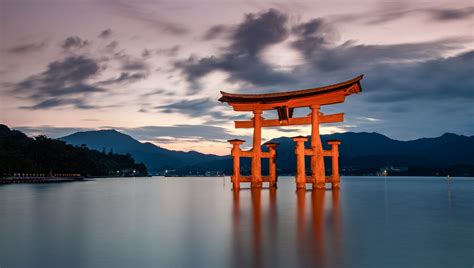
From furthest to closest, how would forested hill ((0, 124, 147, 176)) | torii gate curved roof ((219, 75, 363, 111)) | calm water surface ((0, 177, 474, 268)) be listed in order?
forested hill ((0, 124, 147, 176)) < torii gate curved roof ((219, 75, 363, 111)) < calm water surface ((0, 177, 474, 268))

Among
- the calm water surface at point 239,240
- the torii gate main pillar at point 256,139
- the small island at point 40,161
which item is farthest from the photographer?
the small island at point 40,161

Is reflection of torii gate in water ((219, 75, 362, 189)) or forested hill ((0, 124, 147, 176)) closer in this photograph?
reflection of torii gate in water ((219, 75, 362, 189))

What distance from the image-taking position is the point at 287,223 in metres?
14.7

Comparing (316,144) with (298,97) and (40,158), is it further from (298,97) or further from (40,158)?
(40,158)

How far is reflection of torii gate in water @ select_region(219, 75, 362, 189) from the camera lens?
99.7ft

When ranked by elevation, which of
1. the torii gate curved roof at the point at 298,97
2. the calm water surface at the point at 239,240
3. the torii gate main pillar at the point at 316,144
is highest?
the torii gate curved roof at the point at 298,97

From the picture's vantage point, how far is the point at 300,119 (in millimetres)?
35125

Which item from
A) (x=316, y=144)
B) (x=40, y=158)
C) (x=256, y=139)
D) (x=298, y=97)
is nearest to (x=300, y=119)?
(x=256, y=139)

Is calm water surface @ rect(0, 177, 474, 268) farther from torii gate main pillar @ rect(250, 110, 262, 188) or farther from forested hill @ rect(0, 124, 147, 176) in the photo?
forested hill @ rect(0, 124, 147, 176)

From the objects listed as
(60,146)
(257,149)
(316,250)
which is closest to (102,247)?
(316,250)

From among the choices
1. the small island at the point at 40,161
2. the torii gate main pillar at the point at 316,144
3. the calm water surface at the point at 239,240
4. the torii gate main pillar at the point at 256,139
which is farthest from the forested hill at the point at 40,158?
the calm water surface at the point at 239,240

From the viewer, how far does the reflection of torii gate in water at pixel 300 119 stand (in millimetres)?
30391

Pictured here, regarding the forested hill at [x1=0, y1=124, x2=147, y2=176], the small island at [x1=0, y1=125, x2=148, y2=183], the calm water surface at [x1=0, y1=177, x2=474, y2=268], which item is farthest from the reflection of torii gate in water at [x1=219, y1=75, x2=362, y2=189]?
the forested hill at [x1=0, y1=124, x2=147, y2=176]

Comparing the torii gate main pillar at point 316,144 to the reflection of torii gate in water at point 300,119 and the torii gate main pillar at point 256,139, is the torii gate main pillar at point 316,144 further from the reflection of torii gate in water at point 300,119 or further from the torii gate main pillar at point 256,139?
the torii gate main pillar at point 256,139
